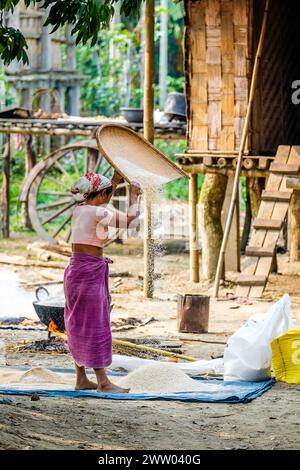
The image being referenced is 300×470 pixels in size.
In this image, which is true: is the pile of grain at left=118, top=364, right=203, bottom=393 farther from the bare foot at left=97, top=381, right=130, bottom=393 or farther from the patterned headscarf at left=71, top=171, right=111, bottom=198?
the patterned headscarf at left=71, top=171, right=111, bottom=198

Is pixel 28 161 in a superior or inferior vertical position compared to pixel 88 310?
inferior

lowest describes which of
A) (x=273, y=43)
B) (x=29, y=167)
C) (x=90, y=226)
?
(x=29, y=167)

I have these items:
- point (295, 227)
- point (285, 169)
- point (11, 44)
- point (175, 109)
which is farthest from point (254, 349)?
point (175, 109)

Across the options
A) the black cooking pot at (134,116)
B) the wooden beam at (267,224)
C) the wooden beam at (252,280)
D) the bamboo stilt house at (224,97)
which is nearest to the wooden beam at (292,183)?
the wooden beam at (267,224)

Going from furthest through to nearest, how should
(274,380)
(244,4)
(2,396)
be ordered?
1. (244,4)
2. (274,380)
3. (2,396)

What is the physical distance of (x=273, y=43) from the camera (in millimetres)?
14516

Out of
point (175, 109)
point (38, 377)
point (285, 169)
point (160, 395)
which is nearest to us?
point (160, 395)

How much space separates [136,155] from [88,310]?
98.8 inches

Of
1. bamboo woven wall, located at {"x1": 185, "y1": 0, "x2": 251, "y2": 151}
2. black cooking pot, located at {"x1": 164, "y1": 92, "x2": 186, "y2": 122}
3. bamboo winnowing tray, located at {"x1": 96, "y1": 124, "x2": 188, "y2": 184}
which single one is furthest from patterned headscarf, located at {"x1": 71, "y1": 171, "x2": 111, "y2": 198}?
black cooking pot, located at {"x1": 164, "y1": 92, "x2": 186, "y2": 122}

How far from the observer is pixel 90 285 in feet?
25.0

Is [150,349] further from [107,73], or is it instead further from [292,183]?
[107,73]
